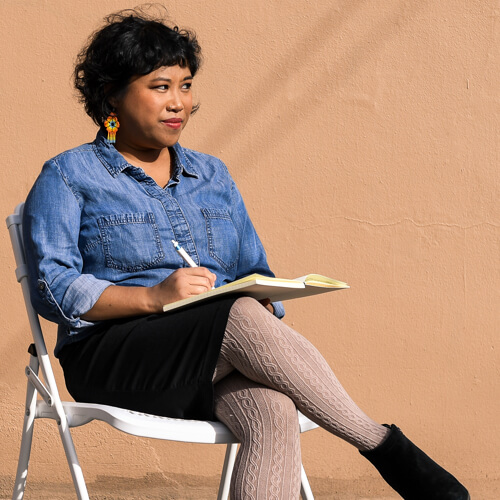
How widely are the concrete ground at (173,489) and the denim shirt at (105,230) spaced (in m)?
1.20

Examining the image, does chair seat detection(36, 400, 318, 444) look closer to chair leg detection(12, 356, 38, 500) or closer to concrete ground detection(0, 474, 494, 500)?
chair leg detection(12, 356, 38, 500)

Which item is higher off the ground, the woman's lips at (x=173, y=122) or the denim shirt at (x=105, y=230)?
the woman's lips at (x=173, y=122)

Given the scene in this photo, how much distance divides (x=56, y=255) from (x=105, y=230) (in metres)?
0.14

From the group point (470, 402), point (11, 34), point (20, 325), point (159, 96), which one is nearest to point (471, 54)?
point (470, 402)

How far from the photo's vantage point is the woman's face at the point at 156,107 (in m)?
2.05

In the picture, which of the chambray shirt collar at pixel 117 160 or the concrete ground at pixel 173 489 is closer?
the chambray shirt collar at pixel 117 160

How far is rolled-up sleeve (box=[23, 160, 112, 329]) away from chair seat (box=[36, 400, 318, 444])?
201 millimetres

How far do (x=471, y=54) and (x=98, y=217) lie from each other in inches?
68.4

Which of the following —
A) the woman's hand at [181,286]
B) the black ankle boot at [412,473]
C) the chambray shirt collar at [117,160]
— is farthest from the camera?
the chambray shirt collar at [117,160]

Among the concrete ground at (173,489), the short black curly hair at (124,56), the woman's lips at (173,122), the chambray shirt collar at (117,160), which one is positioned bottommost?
the concrete ground at (173,489)

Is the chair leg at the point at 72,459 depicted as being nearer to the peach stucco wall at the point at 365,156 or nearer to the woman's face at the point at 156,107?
the woman's face at the point at 156,107

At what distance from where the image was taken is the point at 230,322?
1697 millimetres

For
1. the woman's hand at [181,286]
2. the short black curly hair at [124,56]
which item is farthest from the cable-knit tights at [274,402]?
the short black curly hair at [124,56]

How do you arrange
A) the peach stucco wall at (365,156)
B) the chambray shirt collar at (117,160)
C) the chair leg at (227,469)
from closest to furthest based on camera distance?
1. the chambray shirt collar at (117,160)
2. the chair leg at (227,469)
3. the peach stucco wall at (365,156)
